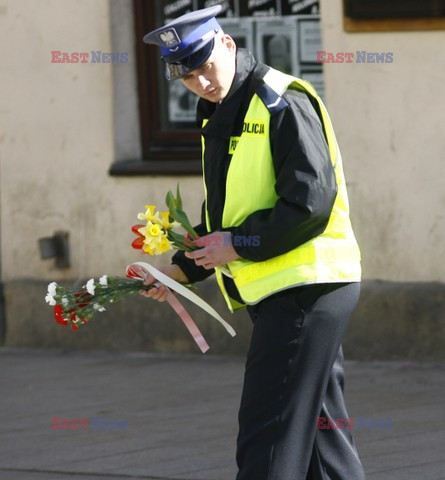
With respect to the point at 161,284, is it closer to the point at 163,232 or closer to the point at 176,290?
the point at 176,290

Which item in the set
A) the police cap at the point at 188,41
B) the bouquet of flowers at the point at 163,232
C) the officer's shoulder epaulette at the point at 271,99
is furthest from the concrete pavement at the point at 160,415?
the police cap at the point at 188,41

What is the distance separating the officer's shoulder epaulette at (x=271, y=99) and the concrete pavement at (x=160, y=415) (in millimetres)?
2011

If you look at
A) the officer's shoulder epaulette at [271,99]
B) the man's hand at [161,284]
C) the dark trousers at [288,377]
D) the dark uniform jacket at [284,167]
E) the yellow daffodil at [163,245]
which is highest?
the officer's shoulder epaulette at [271,99]

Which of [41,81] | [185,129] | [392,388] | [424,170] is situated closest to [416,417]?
[392,388]

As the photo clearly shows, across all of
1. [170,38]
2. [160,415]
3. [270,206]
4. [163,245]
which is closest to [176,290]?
[163,245]

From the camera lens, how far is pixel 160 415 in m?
6.98

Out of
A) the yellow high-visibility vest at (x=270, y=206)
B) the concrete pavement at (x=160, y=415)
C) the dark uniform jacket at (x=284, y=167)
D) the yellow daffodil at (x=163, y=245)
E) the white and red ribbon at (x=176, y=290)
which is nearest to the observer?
the dark uniform jacket at (x=284, y=167)

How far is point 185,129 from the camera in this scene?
8.90 metres

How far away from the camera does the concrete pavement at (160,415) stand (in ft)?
19.4

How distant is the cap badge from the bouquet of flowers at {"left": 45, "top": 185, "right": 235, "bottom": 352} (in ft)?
1.73

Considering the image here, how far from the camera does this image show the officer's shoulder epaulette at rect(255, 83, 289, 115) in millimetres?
4137

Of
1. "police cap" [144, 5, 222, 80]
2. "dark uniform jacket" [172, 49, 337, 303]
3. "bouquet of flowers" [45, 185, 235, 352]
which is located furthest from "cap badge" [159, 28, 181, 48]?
"bouquet of flowers" [45, 185, 235, 352]

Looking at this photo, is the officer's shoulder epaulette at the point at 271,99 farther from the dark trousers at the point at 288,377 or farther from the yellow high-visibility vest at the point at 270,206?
the dark trousers at the point at 288,377

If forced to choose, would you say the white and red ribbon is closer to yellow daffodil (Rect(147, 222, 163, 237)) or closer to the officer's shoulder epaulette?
yellow daffodil (Rect(147, 222, 163, 237))
